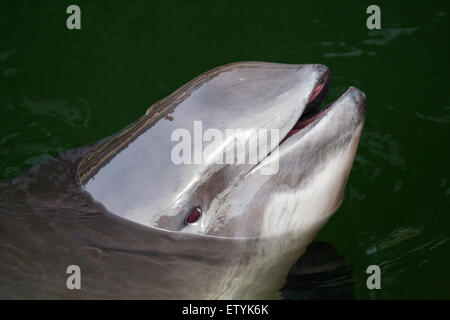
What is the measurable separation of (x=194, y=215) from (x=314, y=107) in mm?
997

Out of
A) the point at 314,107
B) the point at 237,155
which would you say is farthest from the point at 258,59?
the point at 237,155

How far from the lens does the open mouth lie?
3477 mm

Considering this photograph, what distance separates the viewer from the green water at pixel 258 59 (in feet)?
16.7

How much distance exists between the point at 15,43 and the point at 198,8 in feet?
7.29

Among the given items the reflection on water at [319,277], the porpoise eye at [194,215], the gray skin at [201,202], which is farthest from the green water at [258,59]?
the porpoise eye at [194,215]

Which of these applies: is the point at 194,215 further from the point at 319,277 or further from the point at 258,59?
the point at 258,59

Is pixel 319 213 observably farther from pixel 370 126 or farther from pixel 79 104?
pixel 79 104

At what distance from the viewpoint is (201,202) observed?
3.43 metres

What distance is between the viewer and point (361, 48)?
6.48m

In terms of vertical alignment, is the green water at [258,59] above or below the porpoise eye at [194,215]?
above

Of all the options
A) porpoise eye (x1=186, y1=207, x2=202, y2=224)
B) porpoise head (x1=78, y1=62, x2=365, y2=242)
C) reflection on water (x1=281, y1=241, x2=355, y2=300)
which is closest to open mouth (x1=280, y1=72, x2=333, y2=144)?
porpoise head (x1=78, y1=62, x2=365, y2=242)

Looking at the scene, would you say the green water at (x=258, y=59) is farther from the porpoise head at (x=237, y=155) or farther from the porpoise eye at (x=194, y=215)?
the porpoise eye at (x=194, y=215)

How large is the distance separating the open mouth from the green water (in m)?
1.41

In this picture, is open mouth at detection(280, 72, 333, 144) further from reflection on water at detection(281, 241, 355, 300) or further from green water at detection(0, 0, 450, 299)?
green water at detection(0, 0, 450, 299)
